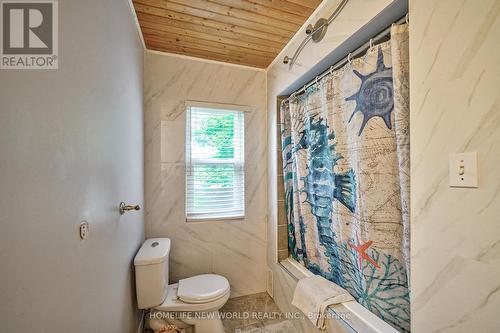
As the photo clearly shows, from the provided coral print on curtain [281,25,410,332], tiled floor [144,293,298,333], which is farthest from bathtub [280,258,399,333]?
tiled floor [144,293,298,333]

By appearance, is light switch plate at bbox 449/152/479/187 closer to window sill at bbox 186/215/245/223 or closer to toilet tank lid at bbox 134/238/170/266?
toilet tank lid at bbox 134/238/170/266

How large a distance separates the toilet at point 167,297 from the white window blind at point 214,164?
1.88ft

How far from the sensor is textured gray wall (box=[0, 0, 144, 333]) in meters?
0.49

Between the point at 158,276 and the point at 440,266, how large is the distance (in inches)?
60.5

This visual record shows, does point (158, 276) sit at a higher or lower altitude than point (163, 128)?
lower

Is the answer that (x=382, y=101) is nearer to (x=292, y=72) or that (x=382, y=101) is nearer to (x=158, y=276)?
(x=292, y=72)

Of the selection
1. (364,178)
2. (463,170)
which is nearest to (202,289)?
(364,178)

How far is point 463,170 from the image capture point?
2.23 feet

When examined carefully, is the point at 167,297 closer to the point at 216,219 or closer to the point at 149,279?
the point at 149,279

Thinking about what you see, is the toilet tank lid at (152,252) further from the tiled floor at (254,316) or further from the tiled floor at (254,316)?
the tiled floor at (254,316)

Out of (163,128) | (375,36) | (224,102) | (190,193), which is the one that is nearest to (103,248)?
(190,193)

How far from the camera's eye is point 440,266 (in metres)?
0.75

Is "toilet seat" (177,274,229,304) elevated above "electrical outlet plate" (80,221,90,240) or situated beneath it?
situated beneath

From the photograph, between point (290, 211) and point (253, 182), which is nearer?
point (290, 211)
